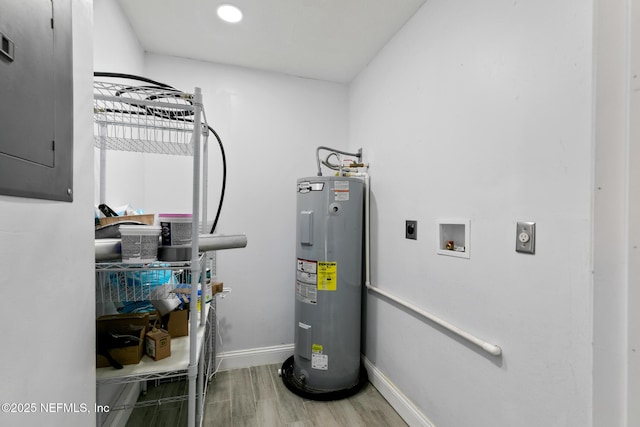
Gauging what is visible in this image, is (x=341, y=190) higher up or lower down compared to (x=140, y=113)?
lower down

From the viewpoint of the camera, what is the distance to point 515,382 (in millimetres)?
1059

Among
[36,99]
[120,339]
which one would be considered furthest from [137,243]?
[36,99]

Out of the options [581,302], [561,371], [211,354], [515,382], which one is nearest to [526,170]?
[581,302]

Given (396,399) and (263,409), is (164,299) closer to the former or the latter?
(263,409)

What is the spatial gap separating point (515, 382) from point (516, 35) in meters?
1.35

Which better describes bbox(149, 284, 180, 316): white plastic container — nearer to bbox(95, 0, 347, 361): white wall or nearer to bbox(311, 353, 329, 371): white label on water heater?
bbox(95, 0, 347, 361): white wall

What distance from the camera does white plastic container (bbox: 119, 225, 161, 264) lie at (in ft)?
3.24

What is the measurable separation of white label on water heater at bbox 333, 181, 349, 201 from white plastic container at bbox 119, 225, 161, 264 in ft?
3.84

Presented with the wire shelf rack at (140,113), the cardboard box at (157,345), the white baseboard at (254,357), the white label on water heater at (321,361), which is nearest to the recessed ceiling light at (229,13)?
the wire shelf rack at (140,113)

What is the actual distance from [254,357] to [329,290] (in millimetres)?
944

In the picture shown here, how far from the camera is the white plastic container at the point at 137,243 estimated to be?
99cm

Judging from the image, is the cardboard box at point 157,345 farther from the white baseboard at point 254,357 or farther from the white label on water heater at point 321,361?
the white baseboard at point 254,357

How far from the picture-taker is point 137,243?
3.26 ft

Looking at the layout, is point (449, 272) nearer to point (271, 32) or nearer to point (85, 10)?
point (85, 10)
